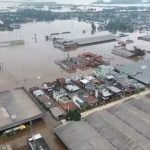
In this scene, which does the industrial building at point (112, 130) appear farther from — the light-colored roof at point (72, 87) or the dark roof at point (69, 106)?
the light-colored roof at point (72, 87)

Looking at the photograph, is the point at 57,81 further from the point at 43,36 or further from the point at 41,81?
the point at 43,36

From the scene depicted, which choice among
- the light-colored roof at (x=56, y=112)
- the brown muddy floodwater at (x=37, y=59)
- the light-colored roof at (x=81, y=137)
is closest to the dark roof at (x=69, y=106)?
the light-colored roof at (x=56, y=112)

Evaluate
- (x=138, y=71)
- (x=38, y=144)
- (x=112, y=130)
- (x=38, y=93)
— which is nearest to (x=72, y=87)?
(x=38, y=93)

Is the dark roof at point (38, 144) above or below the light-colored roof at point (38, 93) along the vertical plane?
below

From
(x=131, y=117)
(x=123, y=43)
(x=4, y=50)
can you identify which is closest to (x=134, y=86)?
(x=131, y=117)

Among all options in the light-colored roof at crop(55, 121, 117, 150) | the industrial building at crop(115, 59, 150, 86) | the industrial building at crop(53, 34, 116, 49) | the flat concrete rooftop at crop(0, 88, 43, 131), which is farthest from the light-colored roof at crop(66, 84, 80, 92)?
the industrial building at crop(53, 34, 116, 49)

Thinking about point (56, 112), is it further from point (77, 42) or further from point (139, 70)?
point (77, 42)
